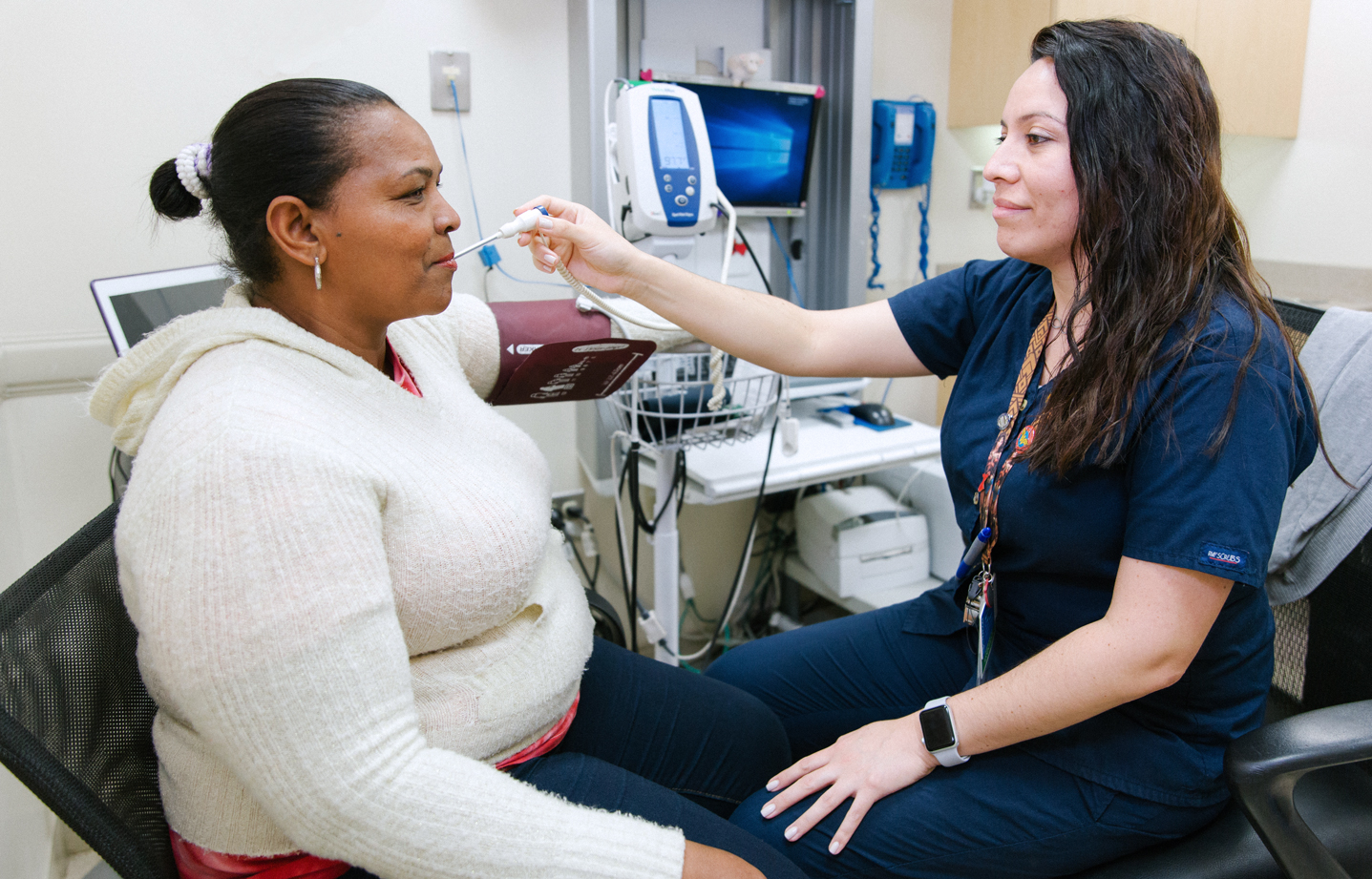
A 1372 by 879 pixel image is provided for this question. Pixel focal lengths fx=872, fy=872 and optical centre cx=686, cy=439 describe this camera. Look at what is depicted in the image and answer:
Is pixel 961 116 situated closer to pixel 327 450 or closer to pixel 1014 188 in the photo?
pixel 1014 188

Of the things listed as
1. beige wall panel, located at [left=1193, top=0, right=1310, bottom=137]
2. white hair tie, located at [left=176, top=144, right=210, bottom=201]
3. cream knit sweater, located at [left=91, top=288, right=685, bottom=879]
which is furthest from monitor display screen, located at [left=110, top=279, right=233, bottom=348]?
beige wall panel, located at [left=1193, top=0, right=1310, bottom=137]

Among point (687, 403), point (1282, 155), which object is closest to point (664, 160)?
point (687, 403)

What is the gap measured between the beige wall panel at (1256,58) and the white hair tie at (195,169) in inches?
95.1

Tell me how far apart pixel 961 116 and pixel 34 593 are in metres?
2.27

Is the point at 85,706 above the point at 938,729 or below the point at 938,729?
above

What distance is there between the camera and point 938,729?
954 mm

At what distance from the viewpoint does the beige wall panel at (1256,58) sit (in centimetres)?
231

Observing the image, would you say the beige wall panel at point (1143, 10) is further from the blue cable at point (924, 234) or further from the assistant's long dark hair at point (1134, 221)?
the assistant's long dark hair at point (1134, 221)

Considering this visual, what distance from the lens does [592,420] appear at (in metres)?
1.88

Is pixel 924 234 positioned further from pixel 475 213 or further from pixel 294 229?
pixel 294 229

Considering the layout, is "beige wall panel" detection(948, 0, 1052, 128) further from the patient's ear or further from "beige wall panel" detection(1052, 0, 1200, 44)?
the patient's ear

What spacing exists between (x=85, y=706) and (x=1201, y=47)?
2739 millimetres

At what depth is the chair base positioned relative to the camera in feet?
2.93

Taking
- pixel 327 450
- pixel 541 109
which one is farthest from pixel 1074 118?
pixel 541 109
